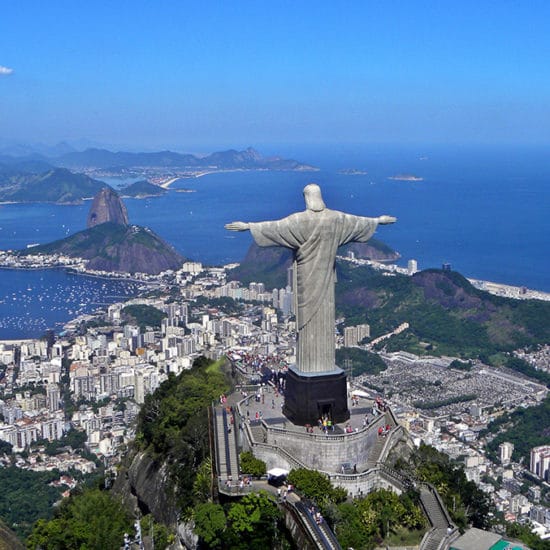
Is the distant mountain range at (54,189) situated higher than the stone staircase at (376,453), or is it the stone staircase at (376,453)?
the stone staircase at (376,453)

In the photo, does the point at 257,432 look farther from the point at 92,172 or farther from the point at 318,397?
the point at 92,172

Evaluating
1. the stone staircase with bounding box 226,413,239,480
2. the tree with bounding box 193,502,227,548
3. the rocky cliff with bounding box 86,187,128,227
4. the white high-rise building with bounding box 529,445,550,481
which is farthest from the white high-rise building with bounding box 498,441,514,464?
the rocky cliff with bounding box 86,187,128,227

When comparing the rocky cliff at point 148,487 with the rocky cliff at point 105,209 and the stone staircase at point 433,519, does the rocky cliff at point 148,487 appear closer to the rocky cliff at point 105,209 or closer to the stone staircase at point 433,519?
the stone staircase at point 433,519

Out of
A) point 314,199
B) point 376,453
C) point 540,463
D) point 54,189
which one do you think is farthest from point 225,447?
point 54,189

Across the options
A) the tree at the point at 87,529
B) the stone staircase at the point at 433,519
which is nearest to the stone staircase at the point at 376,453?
the stone staircase at the point at 433,519

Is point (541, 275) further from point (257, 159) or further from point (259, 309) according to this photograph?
point (257, 159)

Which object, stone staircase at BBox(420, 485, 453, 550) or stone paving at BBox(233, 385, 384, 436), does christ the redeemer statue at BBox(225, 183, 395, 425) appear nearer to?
stone paving at BBox(233, 385, 384, 436)

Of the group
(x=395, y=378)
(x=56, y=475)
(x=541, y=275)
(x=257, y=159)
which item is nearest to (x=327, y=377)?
(x=56, y=475)
